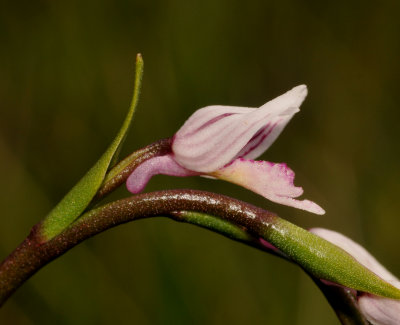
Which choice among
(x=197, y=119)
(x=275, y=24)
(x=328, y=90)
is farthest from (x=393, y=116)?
(x=197, y=119)

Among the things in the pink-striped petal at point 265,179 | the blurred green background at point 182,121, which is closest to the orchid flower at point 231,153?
the pink-striped petal at point 265,179

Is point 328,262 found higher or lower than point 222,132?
lower

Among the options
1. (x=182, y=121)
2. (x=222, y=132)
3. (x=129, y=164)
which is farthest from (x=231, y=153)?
(x=182, y=121)

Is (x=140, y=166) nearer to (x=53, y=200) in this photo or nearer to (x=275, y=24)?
(x=53, y=200)

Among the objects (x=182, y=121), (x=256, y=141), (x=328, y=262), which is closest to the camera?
(x=328, y=262)

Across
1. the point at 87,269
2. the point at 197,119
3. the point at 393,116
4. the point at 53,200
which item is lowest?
the point at 87,269

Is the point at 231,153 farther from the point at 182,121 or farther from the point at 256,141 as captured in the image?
the point at 182,121

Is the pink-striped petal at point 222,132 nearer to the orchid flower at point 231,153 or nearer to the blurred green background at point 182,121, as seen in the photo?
the orchid flower at point 231,153
